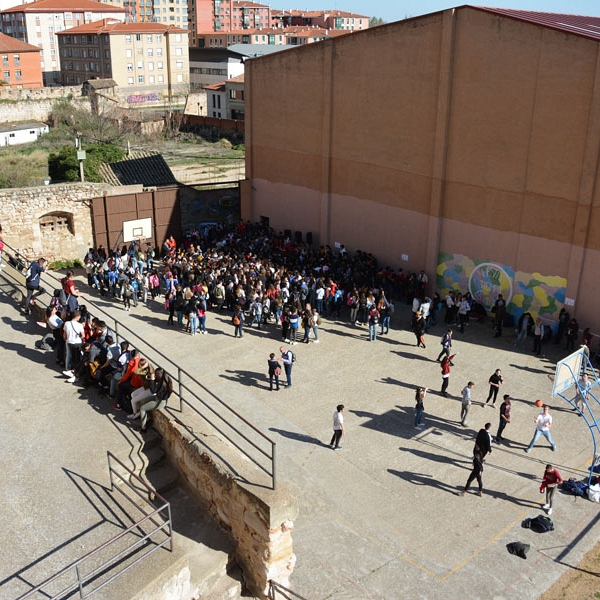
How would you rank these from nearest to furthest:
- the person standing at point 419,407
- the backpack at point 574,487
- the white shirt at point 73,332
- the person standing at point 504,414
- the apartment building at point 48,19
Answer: the white shirt at point 73,332, the backpack at point 574,487, the person standing at point 504,414, the person standing at point 419,407, the apartment building at point 48,19

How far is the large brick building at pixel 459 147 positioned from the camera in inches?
758

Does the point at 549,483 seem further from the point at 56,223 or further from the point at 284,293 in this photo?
the point at 56,223

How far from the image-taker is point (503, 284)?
2167 centimetres

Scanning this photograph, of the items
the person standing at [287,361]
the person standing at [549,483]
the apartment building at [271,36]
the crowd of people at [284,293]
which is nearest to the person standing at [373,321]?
the crowd of people at [284,293]

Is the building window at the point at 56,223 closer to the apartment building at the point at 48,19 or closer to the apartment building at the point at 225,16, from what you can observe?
the apartment building at the point at 48,19

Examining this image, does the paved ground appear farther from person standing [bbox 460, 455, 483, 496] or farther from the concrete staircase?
the concrete staircase

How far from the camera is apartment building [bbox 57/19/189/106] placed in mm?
81562

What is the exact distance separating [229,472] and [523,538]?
251 inches

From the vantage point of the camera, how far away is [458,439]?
50.0 feet

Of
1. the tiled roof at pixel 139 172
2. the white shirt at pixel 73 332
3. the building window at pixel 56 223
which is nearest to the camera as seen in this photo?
the white shirt at pixel 73 332

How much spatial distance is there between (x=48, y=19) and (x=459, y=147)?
91325 mm

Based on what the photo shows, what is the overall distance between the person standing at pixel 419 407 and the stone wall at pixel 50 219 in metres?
16.7

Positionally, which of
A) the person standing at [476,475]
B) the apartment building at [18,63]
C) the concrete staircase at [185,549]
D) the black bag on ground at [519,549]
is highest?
the apartment building at [18,63]

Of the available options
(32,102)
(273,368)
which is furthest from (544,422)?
(32,102)
